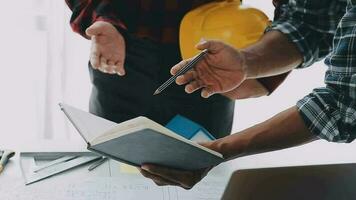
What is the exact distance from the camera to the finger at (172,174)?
837mm

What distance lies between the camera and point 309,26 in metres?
1.11

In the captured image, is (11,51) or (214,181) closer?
(214,181)

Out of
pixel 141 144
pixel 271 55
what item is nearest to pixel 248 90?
pixel 271 55

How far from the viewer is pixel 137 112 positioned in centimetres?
128

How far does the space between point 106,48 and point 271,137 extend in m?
0.45

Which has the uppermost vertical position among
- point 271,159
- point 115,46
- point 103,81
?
point 115,46

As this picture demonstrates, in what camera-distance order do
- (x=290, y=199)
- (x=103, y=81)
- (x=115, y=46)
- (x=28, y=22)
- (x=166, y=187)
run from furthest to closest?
1. (x=28, y=22)
2. (x=103, y=81)
3. (x=115, y=46)
4. (x=166, y=187)
5. (x=290, y=199)

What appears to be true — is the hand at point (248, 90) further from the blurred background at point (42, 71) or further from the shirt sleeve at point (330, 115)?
the blurred background at point (42, 71)

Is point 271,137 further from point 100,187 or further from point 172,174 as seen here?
point 100,187

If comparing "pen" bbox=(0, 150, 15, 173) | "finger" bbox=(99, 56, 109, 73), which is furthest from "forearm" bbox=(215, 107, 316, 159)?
"pen" bbox=(0, 150, 15, 173)

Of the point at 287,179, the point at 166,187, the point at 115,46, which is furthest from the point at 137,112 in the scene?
the point at 287,179

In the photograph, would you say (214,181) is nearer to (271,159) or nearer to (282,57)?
(271,159)

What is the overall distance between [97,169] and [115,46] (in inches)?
11.2

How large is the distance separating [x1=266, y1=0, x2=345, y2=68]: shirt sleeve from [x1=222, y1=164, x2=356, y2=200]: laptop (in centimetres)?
46
